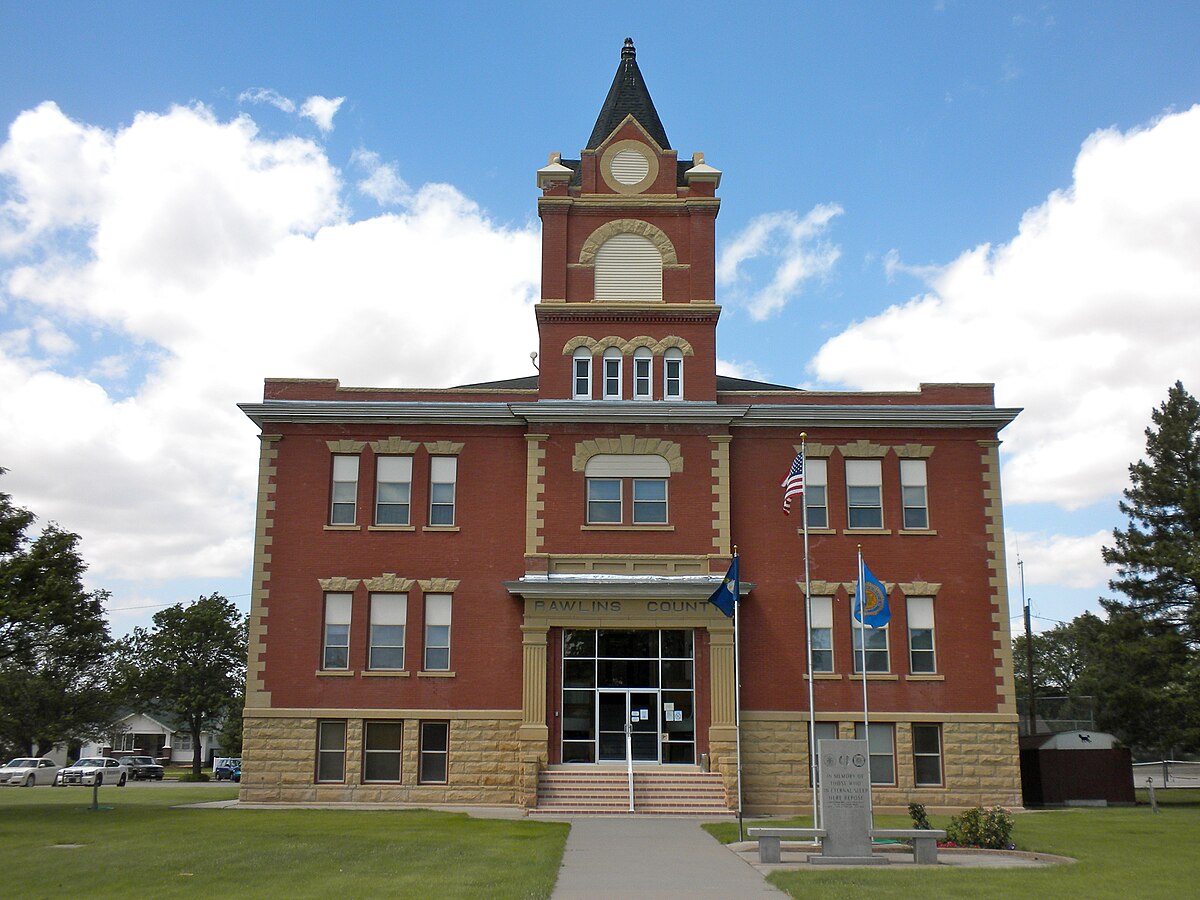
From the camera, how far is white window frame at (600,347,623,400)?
107 ft

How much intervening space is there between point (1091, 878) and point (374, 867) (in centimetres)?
1062

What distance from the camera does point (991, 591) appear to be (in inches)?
1252

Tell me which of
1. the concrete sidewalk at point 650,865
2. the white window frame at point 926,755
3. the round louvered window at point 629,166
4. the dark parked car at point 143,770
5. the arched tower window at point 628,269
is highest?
the round louvered window at point 629,166

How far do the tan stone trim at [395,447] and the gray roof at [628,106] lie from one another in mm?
10643

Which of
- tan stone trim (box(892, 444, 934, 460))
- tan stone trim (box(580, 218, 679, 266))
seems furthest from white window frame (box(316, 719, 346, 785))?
tan stone trim (box(892, 444, 934, 460))

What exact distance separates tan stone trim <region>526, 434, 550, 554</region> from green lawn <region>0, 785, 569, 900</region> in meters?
7.70

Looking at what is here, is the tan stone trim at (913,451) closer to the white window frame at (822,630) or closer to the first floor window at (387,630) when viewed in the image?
the white window frame at (822,630)

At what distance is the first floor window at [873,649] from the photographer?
3134cm

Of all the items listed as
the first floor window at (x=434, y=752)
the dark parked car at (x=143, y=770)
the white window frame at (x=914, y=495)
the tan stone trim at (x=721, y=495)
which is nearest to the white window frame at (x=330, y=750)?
the first floor window at (x=434, y=752)

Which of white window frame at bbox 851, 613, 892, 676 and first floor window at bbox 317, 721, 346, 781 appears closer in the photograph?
first floor window at bbox 317, 721, 346, 781

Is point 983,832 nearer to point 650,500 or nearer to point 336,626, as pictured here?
point 650,500

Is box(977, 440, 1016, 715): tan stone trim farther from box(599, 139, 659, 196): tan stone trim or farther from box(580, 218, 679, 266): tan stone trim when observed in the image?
box(599, 139, 659, 196): tan stone trim

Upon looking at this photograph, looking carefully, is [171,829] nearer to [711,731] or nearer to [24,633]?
[24,633]

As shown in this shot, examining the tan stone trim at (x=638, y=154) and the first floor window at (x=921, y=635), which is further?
the tan stone trim at (x=638, y=154)
